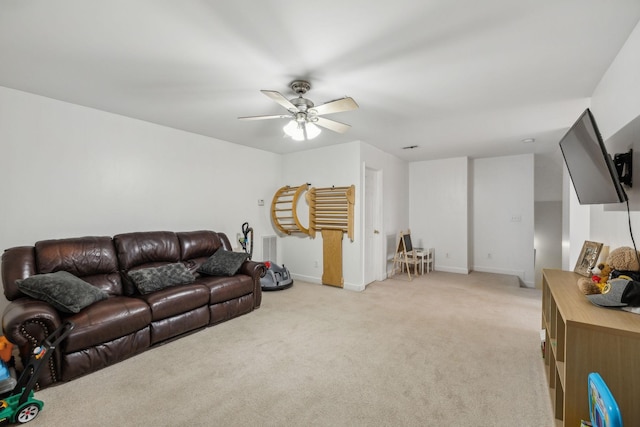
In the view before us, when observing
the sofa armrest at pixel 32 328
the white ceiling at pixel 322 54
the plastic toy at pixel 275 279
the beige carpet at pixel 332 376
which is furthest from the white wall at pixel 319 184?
the sofa armrest at pixel 32 328

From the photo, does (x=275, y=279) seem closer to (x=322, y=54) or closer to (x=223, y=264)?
(x=223, y=264)

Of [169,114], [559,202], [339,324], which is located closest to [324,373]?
[339,324]

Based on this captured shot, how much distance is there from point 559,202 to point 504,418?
572 centimetres

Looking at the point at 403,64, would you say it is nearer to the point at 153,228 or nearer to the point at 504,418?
the point at 504,418

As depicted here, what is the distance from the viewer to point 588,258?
218 cm

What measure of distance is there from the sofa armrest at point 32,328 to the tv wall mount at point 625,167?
4080 millimetres

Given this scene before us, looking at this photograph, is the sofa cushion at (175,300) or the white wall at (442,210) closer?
the sofa cushion at (175,300)

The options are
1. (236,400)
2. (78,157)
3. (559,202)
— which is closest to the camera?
(236,400)

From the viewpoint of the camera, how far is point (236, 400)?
1.96 m

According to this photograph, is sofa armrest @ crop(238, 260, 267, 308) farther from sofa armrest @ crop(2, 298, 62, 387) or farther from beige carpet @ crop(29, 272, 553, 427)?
sofa armrest @ crop(2, 298, 62, 387)

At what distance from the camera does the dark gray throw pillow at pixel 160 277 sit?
→ 2.92 meters

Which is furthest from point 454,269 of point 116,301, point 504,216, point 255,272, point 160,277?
point 116,301

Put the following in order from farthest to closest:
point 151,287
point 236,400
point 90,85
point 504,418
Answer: point 151,287 → point 90,85 → point 236,400 → point 504,418

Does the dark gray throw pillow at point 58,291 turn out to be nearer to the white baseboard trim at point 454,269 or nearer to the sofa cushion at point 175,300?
the sofa cushion at point 175,300
